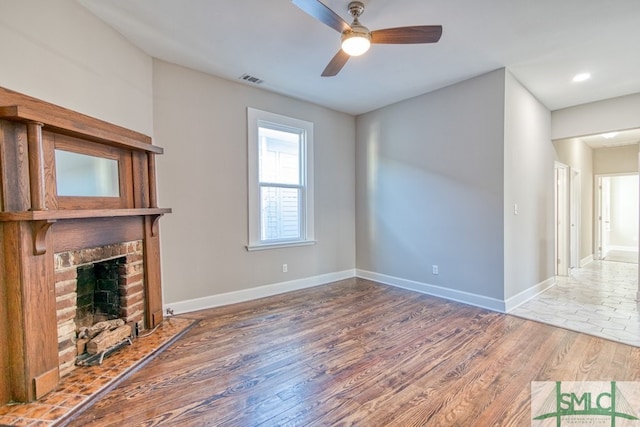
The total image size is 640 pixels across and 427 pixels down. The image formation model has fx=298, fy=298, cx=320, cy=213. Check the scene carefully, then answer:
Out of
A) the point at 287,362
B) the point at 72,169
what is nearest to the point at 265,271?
the point at 287,362

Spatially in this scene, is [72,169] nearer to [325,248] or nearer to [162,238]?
[162,238]

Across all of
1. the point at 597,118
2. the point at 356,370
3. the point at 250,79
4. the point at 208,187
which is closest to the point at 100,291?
the point at 208,187

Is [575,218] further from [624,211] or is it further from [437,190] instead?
[624,211]

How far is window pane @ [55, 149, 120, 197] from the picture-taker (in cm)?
217

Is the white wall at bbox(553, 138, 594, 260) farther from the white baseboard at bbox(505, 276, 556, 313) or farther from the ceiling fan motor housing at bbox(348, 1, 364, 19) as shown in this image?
the ceiling fan motor housing at bbox(348, 1, 364, 19)

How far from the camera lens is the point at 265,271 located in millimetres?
4145

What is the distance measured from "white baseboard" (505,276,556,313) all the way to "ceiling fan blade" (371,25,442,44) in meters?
2.98

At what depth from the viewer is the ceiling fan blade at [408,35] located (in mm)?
2158

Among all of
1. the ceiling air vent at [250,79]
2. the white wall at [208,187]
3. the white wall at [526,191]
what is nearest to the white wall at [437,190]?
the white wall at [526,191]

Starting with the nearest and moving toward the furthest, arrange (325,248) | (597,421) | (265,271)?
(597,421) → (265,271) → (325,248)

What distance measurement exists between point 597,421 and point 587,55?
337 cm

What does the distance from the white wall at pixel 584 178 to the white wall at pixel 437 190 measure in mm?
2765

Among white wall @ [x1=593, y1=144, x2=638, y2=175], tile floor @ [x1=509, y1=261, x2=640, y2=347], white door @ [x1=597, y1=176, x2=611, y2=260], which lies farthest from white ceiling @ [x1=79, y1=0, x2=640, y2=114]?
white door @ [x1=597, y1=176, x2=611, y2=260]

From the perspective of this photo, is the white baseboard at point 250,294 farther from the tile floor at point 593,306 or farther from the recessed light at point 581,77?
the recessed light at point 581,77
